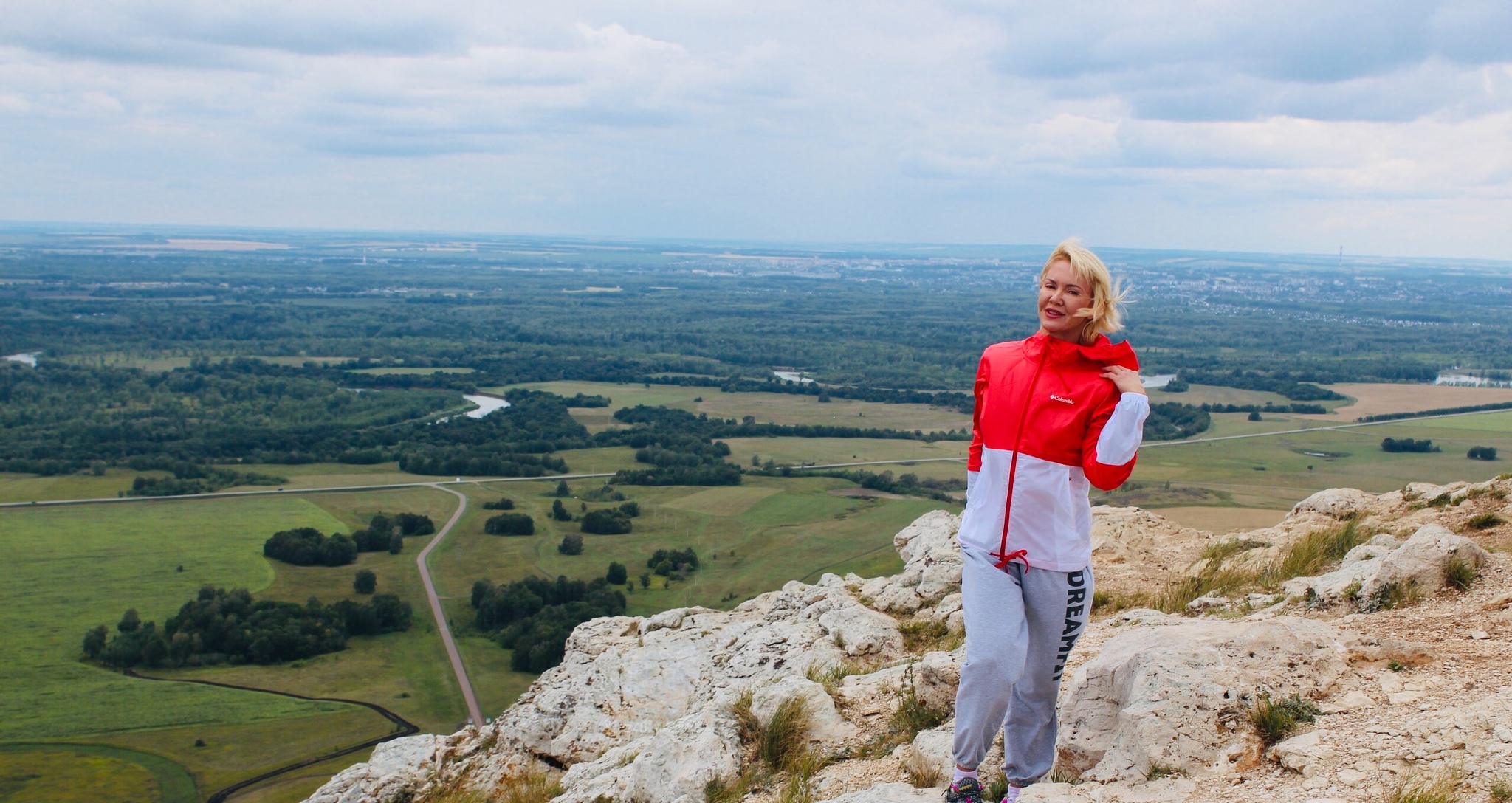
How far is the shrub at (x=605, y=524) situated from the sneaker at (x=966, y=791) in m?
45.8

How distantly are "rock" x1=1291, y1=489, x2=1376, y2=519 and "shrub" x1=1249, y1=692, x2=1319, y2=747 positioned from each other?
7.02 meters

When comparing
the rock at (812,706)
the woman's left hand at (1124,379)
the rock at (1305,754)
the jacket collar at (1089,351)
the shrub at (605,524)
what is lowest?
the shrub at (605,524)

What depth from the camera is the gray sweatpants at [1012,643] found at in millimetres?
4930

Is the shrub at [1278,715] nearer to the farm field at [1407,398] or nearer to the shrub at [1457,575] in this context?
the shrub at [1457,575]

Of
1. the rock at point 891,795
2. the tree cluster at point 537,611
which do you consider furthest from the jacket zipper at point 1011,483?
the tree cluster at point 537,611

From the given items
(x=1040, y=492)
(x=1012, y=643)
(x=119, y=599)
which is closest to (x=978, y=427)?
(x=1040, y=492)

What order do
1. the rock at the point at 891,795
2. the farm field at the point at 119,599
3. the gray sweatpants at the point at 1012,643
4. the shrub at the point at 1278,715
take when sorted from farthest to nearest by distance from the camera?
the farm field at the point at 119,599 < the rock at the point at 891,795 < the shrub at the point at 1278,715 < the gray sweatpants at the point at 1012,643

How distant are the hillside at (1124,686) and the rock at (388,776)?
0.10ft

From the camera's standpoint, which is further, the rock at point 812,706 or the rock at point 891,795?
the rock at point 812,706

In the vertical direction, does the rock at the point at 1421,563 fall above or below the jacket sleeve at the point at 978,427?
below

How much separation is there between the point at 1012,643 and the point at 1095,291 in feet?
5.83

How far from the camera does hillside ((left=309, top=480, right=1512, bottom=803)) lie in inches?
204

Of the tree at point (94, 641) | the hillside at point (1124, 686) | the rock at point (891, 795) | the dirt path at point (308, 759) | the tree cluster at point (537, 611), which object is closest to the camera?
the hillside at point (1124, 686)

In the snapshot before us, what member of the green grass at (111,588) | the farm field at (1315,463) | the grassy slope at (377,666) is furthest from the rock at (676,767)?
the farm field at (1315,463)
